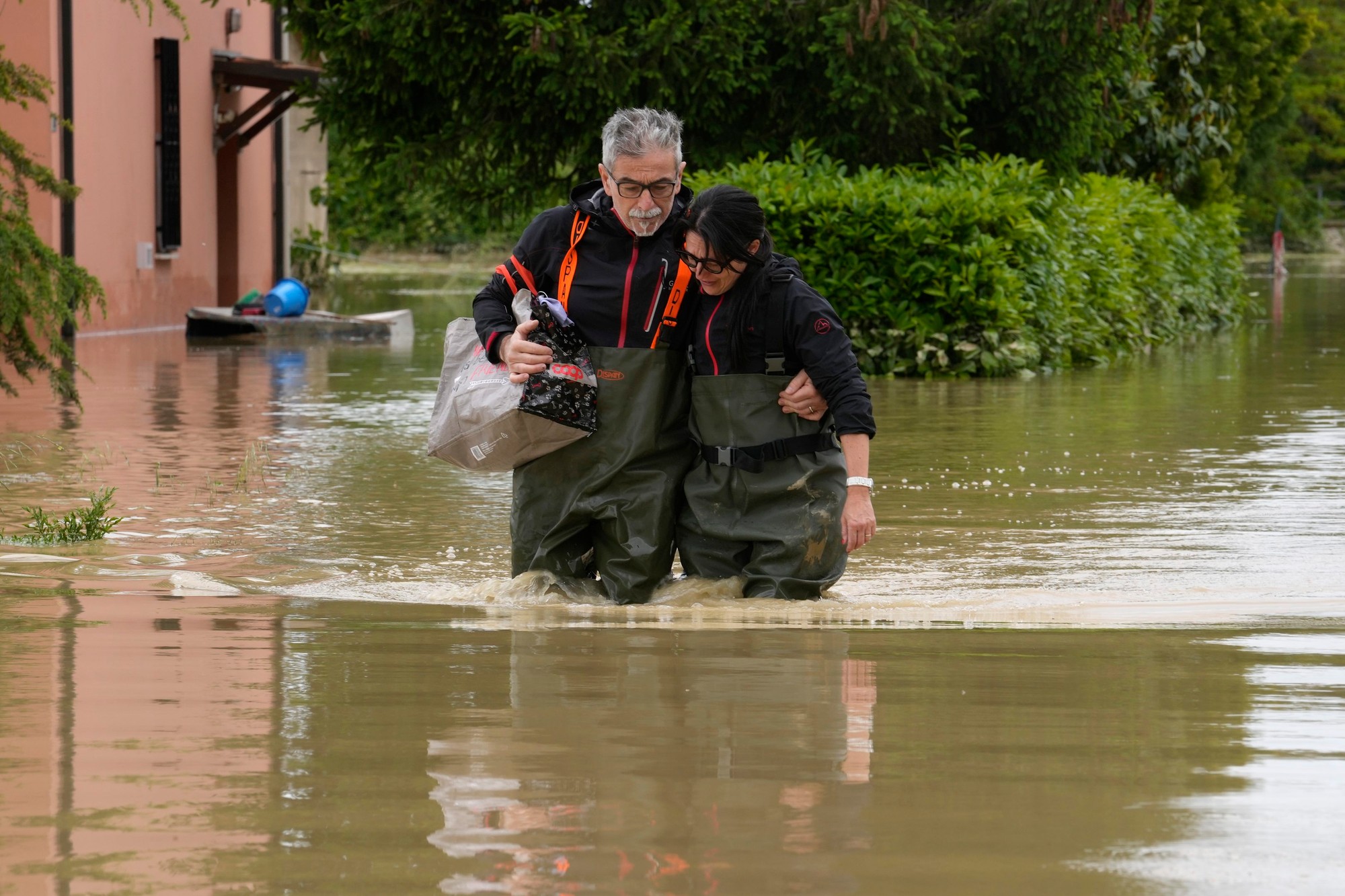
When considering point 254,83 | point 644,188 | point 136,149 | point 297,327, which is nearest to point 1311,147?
point 254,83

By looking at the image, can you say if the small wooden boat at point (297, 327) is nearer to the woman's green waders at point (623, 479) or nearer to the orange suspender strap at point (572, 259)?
the woman's green waders at point (623, 479)

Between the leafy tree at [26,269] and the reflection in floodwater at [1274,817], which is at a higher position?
the leafy tree at [26,269]

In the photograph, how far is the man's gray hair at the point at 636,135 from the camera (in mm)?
5383

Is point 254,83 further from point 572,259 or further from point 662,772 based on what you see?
point 662,772

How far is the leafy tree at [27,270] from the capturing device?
10.0m

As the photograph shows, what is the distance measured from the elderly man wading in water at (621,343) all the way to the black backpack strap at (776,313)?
5.0 inches

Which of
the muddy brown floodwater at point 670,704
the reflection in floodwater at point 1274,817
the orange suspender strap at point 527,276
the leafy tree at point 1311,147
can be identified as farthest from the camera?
the leafy tree at point 1311,147

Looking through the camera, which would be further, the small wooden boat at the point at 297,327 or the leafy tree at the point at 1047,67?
the small wooden boat at the point at 297,327

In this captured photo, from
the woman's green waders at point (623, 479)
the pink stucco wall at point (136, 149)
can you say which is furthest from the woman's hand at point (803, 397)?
the pink stucco wall at point (136, 149)

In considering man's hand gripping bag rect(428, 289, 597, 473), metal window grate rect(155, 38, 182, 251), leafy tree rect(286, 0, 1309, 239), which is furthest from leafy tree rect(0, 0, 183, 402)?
metal window grate rect(155, 38, 182, 251)

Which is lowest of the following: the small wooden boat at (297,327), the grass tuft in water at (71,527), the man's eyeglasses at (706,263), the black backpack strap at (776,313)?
the grass tuft in water at (71,527)

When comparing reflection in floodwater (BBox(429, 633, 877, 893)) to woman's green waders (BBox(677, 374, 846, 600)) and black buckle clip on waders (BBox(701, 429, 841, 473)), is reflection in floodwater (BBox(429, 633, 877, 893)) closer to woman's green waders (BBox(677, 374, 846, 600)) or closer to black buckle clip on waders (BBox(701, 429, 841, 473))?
woman's green waders (BBox(677, 374, 846, 600))

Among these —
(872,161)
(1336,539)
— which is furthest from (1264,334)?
(1336,539)

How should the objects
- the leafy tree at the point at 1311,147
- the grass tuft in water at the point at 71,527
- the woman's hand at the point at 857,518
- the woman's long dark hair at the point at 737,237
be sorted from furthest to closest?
1. the leafy tree at the point at 1311,147
2. the grass tuft in water at the point at 71,527
3. the woman's hand at the point at 857,518
4. the woman's long dark hair at the point at 737,237
